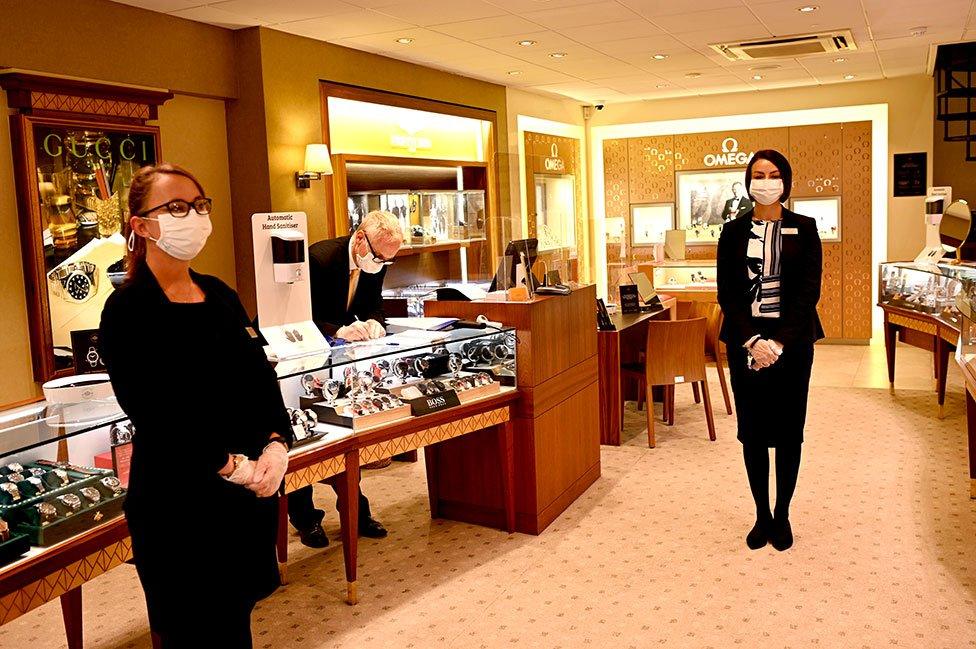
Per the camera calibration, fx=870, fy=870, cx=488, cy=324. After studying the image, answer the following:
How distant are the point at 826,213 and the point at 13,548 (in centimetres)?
1023

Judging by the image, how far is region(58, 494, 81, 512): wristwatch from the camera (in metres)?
2.63

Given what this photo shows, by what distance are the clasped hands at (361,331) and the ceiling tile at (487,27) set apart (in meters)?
3.31

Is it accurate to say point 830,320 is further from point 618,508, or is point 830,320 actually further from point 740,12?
point 618,508

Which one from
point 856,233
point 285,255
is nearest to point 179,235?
point 285,255

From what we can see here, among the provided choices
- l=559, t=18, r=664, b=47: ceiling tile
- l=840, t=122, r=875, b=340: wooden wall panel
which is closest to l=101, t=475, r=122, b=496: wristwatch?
l=559, t=18, r=664, b=47: ceiling tile

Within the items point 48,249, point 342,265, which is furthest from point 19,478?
point 48,249

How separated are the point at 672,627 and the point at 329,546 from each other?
6.14 feet

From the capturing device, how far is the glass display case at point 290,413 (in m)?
2.56

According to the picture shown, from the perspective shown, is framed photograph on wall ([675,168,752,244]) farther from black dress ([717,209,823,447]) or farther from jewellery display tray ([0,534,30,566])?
jewellery display tray ([0,534,30,566])

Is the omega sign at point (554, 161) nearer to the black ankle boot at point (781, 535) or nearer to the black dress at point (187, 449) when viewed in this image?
the black ankle boot at point (781, 535)

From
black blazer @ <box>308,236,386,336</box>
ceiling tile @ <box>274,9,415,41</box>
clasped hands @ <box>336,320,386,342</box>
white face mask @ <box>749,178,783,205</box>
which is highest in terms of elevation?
ceiling tile @ <box>274,9,415,41</box>

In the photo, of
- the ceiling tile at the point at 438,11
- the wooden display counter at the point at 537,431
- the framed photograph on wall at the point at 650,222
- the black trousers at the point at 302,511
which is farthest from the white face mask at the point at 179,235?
the framed photograph on wall at the point at 650,222

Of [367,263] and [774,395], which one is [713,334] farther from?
[367,263]

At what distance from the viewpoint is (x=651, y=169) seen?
38.3ft
